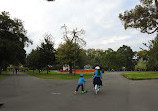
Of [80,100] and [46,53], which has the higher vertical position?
[46,53]

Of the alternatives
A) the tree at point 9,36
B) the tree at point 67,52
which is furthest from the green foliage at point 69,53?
the tree at point 9,36

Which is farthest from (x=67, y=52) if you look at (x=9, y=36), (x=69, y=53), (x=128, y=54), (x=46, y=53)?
(x=128, y=54)

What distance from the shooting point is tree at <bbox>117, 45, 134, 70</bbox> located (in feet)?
288

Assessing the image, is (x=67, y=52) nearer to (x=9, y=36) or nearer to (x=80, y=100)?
(x=9, y=36)

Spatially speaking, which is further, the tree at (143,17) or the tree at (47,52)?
the tree at (47,52)

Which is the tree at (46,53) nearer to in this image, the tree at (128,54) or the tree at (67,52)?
the tree at (67,52)

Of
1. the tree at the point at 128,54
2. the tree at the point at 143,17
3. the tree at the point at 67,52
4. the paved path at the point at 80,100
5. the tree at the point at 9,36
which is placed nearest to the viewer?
the paved path at the point at 80,100

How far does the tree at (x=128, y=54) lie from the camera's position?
87.8 m

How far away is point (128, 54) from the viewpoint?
89.4m

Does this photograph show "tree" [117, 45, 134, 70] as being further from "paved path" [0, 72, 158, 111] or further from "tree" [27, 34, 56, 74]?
"paved path" [0, 72, 158, 111]

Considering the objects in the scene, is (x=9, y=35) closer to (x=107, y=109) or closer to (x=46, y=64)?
(x=46, y=64)

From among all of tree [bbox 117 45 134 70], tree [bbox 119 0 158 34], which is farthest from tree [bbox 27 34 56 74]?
tree [bbox 117 45 134 70]

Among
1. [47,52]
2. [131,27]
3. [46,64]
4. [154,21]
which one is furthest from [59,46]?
[154,21]

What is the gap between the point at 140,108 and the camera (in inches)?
196
